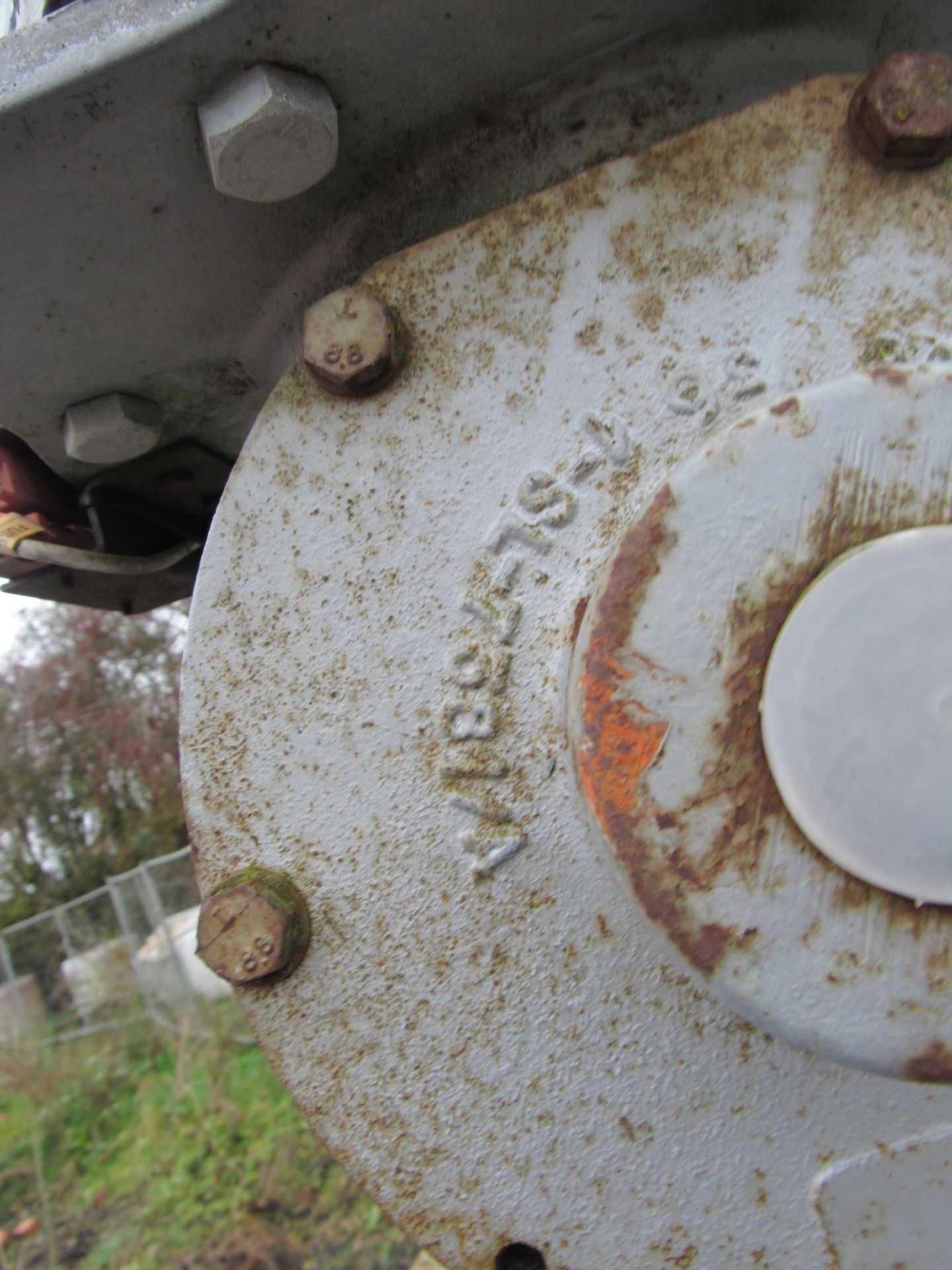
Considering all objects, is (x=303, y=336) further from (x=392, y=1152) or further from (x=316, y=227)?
(x=392, y=1152)

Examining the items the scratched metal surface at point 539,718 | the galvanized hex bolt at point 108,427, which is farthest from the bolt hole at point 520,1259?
the galvanized hex bolt at point 108,427

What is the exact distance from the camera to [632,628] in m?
0.60

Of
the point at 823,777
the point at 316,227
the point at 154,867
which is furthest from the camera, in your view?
the point at 154,867

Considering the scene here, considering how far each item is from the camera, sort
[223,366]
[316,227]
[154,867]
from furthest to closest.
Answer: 1. [154,867]
2. [223,366]
3. [316,227]

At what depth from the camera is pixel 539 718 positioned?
730 millimetres

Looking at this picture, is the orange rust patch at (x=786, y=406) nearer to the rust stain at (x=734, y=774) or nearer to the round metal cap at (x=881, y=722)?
the rust stain at (x=734, y=774)

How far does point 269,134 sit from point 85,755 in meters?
13.4

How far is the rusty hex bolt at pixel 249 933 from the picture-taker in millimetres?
740

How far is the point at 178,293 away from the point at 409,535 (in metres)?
0.35

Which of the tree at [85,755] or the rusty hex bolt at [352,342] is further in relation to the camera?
the tree at [85,755]

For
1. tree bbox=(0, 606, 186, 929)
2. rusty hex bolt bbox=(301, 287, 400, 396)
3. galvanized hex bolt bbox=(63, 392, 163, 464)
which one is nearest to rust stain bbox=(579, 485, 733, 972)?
rusty hex bolt bbox=(301, 287, 400, 396)

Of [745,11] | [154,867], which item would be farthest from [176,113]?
[154,867]

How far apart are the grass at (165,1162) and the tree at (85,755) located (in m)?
5.68

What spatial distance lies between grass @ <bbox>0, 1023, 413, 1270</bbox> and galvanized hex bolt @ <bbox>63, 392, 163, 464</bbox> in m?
3.26
